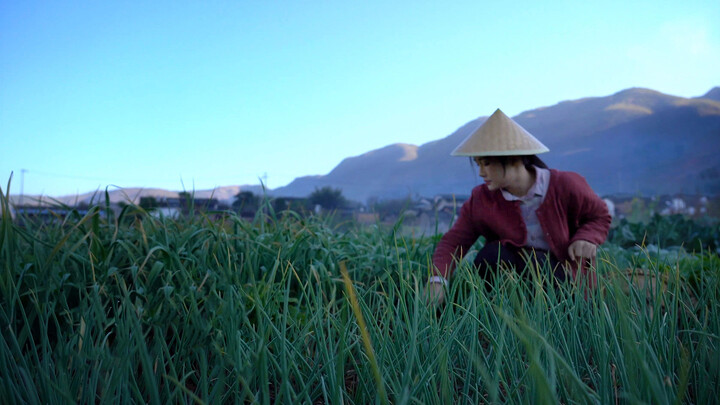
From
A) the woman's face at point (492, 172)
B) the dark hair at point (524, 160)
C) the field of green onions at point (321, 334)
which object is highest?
the dark hair at point (524, 160)

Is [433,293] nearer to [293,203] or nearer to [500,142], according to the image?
[500,142]

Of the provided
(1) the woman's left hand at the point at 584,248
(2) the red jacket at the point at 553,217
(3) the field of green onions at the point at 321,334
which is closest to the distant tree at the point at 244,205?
(3) the field of green onions at the point at 321,334

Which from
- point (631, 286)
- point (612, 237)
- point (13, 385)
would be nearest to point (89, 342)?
point (13, 385)

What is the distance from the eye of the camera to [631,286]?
144 centimetres

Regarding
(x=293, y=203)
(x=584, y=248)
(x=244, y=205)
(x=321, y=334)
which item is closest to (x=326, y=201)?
(x=293, y=203)

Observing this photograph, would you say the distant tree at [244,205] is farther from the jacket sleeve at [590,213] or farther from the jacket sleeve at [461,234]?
the jacket sleeve at [590,213]

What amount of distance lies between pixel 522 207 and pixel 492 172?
1.11 ft

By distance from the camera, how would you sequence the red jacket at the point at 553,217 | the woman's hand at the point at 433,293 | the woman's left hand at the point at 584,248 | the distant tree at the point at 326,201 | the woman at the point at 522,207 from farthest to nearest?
the distant tree at the point at 326,201 < the red jacket at the point at 553,217 < the woman at the point at 522,207 < the woman's left hand at the point at 584,248 < the woman's hand at the point at 433,293

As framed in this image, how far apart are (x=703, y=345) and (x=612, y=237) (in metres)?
5.10

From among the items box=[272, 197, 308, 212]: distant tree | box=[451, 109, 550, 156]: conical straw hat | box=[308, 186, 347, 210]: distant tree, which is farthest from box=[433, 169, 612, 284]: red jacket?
box=[308, 186, 347, 210]: distant tree

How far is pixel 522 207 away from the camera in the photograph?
2.88 meters

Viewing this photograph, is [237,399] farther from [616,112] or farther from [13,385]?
[616,112]

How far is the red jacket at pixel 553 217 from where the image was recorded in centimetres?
273

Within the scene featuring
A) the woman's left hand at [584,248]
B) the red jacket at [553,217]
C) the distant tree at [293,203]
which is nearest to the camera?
the woman's left hand at [584,248]
